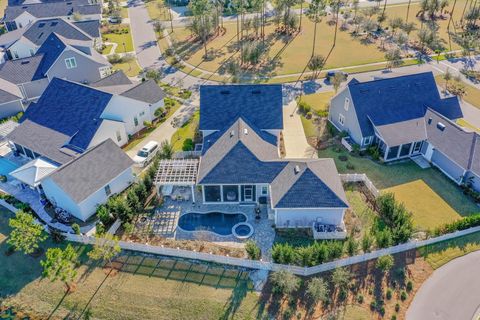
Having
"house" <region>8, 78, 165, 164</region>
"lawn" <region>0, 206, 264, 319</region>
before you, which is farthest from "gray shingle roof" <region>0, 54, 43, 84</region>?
"lawn" <region>0, 206, 264, 319</region>

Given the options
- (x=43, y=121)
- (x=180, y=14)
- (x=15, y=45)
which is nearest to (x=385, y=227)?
(x=43, y=121)

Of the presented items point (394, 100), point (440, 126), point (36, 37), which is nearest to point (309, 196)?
point (394, 100)

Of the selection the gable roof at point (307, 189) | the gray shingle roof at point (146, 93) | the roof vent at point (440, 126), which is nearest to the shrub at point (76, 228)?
the gable roof at point (307, 189)

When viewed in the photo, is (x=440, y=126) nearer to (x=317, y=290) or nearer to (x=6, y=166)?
(x=317, y=290)

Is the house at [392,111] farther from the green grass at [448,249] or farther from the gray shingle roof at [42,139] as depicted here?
the gray shingle roof at [42,139]

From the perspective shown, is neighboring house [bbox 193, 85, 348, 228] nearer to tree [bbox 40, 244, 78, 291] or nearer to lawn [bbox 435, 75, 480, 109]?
tree [bbox 40, 244, 78, 291]

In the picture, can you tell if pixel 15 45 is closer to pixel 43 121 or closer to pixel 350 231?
pixel 43 121
